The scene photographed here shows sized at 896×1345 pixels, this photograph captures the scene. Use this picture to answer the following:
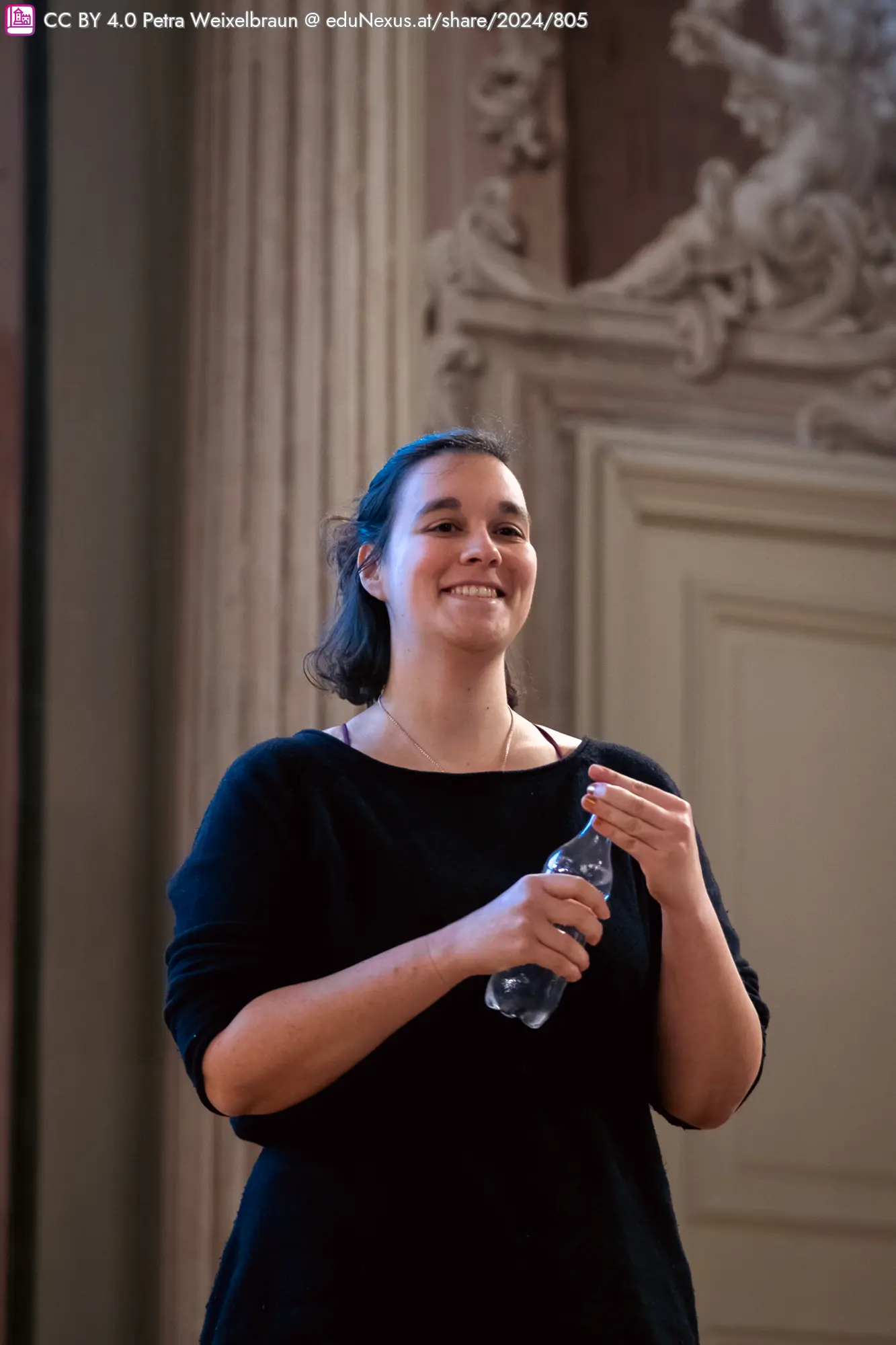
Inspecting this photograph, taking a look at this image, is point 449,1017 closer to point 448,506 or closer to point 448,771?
point 448,771

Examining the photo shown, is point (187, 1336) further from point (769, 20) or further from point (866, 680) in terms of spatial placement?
point (769, 20)

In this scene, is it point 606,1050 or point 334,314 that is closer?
point 606,1050

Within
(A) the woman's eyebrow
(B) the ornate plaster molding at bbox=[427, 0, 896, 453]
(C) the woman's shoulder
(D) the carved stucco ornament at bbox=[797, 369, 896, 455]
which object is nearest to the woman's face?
(A) the woman's eyebrow

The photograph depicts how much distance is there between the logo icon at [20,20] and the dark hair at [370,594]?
1722 mm

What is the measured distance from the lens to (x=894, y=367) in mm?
3662

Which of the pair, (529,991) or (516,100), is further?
(516,100)

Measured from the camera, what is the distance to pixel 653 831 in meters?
1.58

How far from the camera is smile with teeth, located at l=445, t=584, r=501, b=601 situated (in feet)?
5.95

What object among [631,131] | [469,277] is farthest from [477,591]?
[631,131]

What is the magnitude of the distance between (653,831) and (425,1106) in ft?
1.16

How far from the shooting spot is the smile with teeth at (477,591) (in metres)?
1.81

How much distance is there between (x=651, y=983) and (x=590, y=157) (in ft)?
7.87

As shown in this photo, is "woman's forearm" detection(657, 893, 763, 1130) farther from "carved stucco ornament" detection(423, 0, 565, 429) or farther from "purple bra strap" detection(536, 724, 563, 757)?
"carved stucco ornament" detection(423, 0, 565, 429)

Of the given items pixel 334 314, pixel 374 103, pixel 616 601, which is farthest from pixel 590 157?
pixel 616 601
